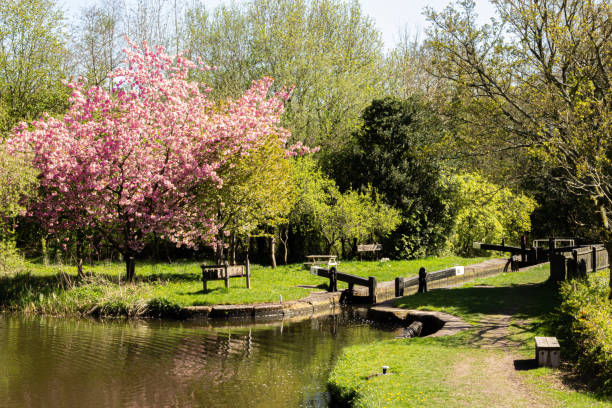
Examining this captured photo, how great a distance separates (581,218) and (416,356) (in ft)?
87.0

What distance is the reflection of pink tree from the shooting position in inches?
763

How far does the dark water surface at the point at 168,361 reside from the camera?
9977mm

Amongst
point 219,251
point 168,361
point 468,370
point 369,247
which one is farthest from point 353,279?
point 468,370

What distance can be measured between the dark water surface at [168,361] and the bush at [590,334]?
439cm

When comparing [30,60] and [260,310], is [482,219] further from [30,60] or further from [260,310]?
[30,60]

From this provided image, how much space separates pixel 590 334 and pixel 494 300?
6717mm

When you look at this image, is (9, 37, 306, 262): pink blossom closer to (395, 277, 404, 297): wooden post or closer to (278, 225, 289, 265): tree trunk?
(395, 277, 404, 297): wooden post

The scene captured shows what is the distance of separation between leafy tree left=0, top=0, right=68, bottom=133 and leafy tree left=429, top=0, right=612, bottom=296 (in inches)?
927

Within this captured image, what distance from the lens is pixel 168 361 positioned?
40.7 feet

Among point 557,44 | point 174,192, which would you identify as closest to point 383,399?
point 557,44

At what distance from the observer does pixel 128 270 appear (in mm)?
20469

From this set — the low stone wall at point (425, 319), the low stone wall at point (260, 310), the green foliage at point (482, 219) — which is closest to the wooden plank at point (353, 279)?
the low stone wall at point (260, 310)

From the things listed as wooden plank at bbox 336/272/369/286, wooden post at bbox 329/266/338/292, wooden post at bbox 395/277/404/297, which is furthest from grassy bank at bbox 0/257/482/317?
wooden post at bbox 395/277/404/297

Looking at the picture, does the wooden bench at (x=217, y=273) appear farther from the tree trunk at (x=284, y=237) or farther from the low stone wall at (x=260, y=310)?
the tree trunk at (x=284, y=237)
